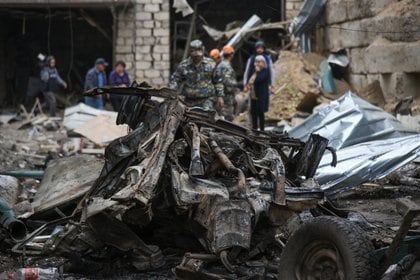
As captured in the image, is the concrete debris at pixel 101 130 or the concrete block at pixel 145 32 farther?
the concrete block at pixel 145 32

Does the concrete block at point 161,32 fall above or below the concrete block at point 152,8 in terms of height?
below

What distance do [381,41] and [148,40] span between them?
26.1ft

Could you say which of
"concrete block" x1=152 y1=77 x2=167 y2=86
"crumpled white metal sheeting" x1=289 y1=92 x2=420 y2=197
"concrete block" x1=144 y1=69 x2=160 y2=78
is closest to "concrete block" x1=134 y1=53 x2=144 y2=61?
"concrete block" x1=144 y1=69 x2=160 y2=78

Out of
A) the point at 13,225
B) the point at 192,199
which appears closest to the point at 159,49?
the point at 13,225

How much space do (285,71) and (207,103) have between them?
6254mm

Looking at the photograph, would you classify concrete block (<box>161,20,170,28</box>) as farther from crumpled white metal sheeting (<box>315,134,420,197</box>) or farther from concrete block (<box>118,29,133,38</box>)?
crumpled white metal sheeting (<box>315,134,420,197</box>)

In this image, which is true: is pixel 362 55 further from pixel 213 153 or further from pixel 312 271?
pixel 312 271

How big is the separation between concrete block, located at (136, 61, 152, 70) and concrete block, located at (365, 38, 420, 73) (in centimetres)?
719

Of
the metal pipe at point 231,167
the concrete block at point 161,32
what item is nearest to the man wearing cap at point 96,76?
the concrete block at point 161,32

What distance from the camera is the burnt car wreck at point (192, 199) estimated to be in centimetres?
588

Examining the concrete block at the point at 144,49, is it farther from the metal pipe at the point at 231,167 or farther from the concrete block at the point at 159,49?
the metal pipe at the point at 231,167

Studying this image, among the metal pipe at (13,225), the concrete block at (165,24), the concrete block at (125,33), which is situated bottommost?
the metal pipe at (13,225)

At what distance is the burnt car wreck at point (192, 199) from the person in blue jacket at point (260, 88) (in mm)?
6946

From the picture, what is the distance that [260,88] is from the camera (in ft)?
46.4
